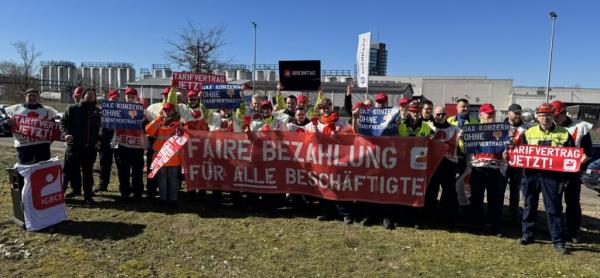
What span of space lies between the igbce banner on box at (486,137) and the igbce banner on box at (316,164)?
1.27 ft

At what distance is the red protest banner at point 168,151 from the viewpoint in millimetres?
7473

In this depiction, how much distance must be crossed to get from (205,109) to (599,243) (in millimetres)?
6804

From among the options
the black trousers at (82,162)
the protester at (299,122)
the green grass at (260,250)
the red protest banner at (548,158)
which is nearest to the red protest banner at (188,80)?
the black trousers at (82,162)

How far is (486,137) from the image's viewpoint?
638 centimetres

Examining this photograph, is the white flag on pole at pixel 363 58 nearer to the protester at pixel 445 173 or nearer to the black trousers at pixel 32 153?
the protester at pixel 445 173

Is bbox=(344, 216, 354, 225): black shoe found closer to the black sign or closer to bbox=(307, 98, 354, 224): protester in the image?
bbox=(307, 98, 354, 224): protester

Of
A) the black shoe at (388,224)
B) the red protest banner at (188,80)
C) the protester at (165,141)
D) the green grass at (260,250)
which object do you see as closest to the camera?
the green grass at (260,250)

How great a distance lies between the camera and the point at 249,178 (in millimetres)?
7578

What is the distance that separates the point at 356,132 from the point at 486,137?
1907mm

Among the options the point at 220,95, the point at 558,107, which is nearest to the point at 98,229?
the point at 220,95

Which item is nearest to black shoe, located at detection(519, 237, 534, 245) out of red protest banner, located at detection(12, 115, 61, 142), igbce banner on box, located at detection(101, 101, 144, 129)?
igbce banner on box, located at detection(101, 101, 144, 129)

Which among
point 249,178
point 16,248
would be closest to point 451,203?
point 249,178

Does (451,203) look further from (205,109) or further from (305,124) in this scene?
(205,109)

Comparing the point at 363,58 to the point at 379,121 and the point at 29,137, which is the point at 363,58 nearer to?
the point at 379,121
